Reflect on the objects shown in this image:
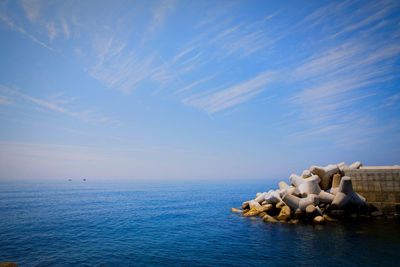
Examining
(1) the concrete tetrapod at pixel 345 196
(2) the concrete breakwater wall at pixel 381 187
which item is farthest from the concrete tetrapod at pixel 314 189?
(2) the concrete breakwater wall at pixel 381 187

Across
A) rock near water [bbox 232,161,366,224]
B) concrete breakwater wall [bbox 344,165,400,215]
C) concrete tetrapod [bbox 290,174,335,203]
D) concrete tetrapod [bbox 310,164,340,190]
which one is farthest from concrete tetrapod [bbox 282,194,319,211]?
concrete breakwater wall [bbox 344,165,400,215]

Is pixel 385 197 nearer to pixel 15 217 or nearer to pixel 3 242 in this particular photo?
pixel 3 242

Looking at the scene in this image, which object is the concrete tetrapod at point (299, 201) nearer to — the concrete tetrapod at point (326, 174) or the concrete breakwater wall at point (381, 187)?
the concrete tetrapod at point (326, 174)

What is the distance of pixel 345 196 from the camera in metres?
24.7

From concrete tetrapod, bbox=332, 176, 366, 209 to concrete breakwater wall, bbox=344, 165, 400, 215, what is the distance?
1.53 metres

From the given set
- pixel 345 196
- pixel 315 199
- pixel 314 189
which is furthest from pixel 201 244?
pixel 345 196

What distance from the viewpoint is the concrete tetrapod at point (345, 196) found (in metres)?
24.5

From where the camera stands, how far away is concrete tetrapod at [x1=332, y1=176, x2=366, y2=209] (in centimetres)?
2453

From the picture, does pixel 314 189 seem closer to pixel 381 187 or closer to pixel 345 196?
pixel 345 196

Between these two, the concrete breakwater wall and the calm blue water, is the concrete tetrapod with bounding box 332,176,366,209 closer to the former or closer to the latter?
the concrete breakwater wall

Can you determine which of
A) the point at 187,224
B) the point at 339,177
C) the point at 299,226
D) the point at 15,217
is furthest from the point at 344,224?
the point at 15,217

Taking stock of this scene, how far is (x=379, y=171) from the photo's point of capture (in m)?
25.1

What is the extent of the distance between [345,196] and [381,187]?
3978 millimetres

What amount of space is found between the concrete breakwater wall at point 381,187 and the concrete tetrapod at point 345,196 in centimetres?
153
